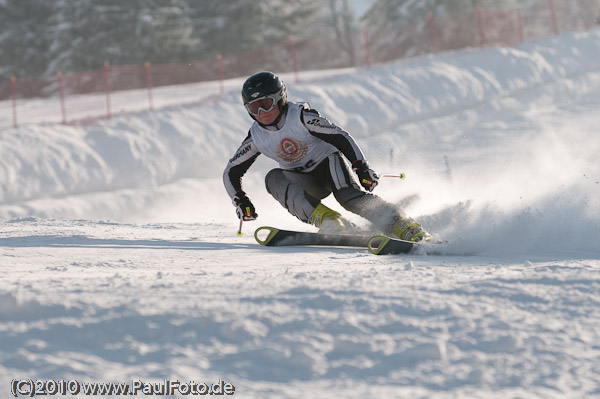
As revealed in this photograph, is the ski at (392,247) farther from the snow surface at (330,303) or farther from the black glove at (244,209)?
the black glove at (244,209)

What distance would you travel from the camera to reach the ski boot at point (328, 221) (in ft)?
18.1

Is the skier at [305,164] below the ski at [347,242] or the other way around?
the other way around

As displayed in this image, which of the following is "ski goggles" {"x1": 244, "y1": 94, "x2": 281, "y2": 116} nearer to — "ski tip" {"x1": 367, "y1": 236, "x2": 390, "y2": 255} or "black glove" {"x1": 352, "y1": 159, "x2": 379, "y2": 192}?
"black glove" {"x1": 352, "y1": 159, "x2": 379, "y2": 192}

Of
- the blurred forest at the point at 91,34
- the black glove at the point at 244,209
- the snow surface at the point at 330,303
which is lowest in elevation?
the snow surface at the point at 330,303

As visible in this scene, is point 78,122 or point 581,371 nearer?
point 581,371

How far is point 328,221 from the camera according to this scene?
557 cm

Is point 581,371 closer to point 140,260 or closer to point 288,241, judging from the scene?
point 140,260

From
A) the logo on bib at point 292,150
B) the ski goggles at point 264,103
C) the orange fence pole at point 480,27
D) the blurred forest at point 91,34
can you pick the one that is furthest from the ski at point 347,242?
the blurred forest at point 91,34

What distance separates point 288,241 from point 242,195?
0.73 meters

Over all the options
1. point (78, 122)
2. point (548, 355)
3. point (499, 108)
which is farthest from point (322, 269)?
point (499, 108)

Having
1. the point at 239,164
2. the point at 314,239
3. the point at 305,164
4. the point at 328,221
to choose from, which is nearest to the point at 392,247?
the point at 314,239

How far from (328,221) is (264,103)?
1015 millimetres

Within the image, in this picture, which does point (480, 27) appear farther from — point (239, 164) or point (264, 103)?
point (264, 103)

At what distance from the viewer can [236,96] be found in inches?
→ 619
